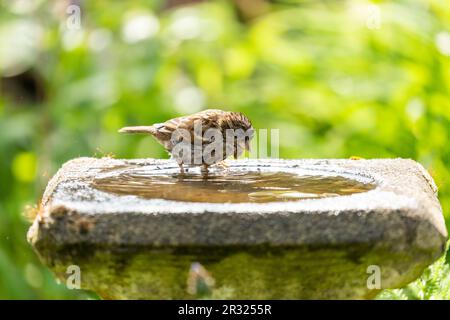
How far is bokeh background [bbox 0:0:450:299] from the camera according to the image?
15.3 feet

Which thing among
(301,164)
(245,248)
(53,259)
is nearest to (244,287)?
(245,248)

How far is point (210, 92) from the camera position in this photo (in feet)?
18.6

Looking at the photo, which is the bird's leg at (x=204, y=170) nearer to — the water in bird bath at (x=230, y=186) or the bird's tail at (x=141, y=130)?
the water in bird bath at (x=230, y=186)

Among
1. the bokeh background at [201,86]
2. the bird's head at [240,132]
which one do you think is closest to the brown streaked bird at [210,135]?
the bird's head at [240,132]

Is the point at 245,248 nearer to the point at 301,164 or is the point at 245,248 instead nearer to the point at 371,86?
the point at 301,164

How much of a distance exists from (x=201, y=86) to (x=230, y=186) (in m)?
3.18

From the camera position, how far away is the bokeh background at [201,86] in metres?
4.67

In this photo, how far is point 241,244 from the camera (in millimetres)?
1986

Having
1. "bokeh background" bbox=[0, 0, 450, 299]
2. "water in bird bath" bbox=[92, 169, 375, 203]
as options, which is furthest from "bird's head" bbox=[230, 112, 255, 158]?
"bokeh background" bbox=[0, 0, 450, 299]

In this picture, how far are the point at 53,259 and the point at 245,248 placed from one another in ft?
1.54

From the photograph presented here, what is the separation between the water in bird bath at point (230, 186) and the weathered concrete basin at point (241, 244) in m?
0.18

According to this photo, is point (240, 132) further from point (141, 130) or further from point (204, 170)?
point (141, 130)

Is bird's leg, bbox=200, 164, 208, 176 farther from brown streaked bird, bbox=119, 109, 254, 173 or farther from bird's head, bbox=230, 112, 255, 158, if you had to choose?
bird's head, bbox=230, 112, 255, 158
